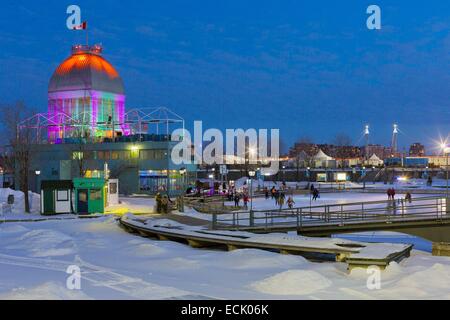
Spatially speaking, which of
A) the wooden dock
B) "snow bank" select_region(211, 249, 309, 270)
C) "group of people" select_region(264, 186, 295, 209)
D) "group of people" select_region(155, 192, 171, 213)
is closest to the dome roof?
"group of people" select_region(264, 186, 295, 209)

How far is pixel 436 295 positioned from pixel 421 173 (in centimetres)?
9863

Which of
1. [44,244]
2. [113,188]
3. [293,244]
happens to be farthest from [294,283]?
[113,188]

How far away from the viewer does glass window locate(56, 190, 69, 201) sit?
35.9 meters

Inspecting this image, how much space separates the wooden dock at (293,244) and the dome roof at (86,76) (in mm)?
64026

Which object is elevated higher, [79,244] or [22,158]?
[22,158]

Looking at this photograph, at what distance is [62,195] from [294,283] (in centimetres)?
2571

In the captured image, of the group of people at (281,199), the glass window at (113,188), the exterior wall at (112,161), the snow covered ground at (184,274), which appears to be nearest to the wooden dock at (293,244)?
the snow covered ground at (184,274)

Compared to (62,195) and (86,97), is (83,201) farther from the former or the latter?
(86,97)

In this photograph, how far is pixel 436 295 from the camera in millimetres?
12656

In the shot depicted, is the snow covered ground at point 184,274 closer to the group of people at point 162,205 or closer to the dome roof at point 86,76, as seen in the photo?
the group of people at point 162,205
